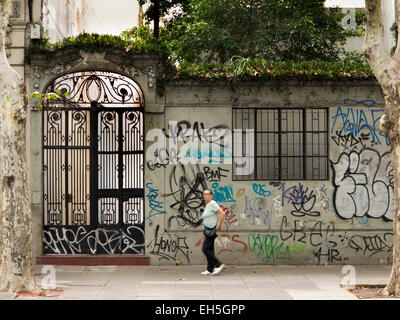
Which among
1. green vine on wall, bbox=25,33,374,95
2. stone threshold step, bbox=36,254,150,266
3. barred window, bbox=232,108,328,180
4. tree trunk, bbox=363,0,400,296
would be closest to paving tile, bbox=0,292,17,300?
stone threshold step, bbox=36,254,150,266

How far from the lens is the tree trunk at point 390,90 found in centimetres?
834

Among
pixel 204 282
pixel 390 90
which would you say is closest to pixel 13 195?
pixel 204 282

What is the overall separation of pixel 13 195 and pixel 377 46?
6624mm

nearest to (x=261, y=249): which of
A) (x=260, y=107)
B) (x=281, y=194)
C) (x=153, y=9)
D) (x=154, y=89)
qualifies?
(x=281, y=194)

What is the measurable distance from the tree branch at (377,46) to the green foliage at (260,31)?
6.85m

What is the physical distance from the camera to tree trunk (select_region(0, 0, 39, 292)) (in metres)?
8.30

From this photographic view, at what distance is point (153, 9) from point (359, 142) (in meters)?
12.3

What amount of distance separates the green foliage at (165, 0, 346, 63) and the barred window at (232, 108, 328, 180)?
4.63m

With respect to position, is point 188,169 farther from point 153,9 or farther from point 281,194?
point 153,9

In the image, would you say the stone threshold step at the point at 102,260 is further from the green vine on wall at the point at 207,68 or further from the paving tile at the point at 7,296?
the green vine on wall at the point at 207,68

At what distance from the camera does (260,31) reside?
51.1 feet

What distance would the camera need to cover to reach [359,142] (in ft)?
37.7

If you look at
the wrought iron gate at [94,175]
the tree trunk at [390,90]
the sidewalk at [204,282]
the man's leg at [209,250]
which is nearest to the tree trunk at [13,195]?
the sidewalk at [204,282]

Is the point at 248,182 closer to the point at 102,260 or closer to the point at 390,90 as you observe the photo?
the point at 102,260
